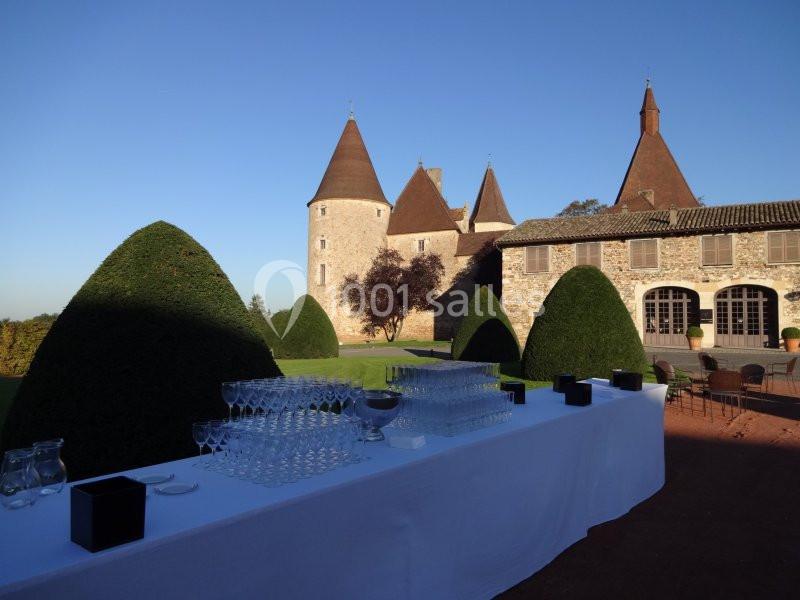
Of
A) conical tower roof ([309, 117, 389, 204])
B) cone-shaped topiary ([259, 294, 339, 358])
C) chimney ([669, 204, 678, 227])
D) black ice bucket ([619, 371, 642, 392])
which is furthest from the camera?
conical tower roof ([309, 117, 389, 204])

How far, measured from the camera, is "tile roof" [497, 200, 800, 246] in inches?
765

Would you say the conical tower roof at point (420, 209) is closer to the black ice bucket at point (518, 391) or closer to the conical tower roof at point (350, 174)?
the conical tower roof at point (350, 174)

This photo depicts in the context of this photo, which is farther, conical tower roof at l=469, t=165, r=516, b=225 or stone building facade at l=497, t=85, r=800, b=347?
conical tower roof at l=469, t=165, r=516, b=225

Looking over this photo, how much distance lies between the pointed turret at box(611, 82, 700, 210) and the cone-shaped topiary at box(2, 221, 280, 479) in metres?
29.5

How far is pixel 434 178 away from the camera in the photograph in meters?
37.8

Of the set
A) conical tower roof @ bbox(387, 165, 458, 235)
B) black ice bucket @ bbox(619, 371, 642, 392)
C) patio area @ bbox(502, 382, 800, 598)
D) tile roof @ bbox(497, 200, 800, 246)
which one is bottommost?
patio area @ bbox(502, 382, 800, 598)

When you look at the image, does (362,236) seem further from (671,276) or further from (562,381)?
(562,381)

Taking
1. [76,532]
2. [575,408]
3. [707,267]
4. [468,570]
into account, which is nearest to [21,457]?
[76,532]

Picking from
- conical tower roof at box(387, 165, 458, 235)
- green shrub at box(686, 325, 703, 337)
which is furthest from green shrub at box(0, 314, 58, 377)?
conical tower roof at box(387, 165, 458, 235)

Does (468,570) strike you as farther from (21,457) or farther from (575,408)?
(21,457)

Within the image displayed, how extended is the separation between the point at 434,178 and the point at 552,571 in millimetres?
36075

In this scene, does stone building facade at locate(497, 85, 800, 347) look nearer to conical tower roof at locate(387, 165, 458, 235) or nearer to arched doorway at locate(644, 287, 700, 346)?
arched doorway at locate(644, 287, 700, 346)

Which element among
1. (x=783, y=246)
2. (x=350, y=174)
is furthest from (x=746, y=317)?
(x=350, y=174)

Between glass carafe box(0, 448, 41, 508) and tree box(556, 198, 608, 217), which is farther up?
tree box(556, 198, 608, 217)
